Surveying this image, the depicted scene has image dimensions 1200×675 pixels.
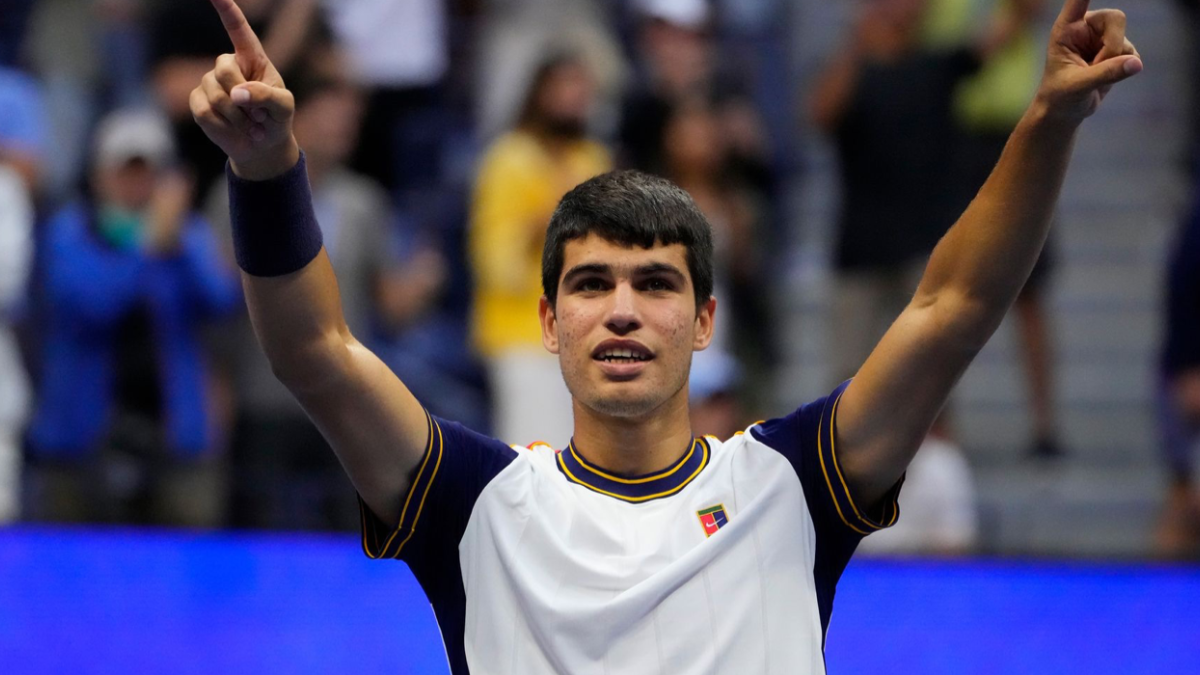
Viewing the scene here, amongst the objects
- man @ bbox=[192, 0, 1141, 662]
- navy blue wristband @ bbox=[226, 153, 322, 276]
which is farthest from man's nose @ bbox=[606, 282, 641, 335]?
navy blue wristband @ bbox=[226, 153, 322, 276]

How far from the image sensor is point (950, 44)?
7629 millimetres

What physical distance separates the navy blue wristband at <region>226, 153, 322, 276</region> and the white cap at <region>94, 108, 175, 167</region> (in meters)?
4.53

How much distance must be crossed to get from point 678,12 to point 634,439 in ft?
18.5

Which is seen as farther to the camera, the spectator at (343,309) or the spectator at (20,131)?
the spectator at (20,131)

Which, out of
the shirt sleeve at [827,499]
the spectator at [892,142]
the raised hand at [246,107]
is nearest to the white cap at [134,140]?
the spectator at [892,142]

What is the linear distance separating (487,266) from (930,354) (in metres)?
4.17

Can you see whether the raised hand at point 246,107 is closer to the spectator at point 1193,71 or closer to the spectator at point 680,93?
the spectator at point 680,93

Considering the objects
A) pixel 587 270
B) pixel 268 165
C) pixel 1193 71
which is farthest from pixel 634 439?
pixel 1193 71

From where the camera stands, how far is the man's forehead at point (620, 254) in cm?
311

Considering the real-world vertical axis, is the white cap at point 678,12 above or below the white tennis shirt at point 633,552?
above

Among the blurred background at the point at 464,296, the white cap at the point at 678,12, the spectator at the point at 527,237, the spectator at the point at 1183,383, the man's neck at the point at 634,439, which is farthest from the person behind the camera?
the white cap at the point at 678,12

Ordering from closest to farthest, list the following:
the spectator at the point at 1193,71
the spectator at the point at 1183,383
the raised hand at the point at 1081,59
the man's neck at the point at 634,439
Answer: the raised hand at the point at 1081,59, the man's neck at the point at 634,439, the spectator at the point at 1183,383, the spectator at the point at 1193,71

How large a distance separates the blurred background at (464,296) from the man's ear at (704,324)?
2065 mm

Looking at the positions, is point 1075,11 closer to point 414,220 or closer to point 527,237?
point 527,237
